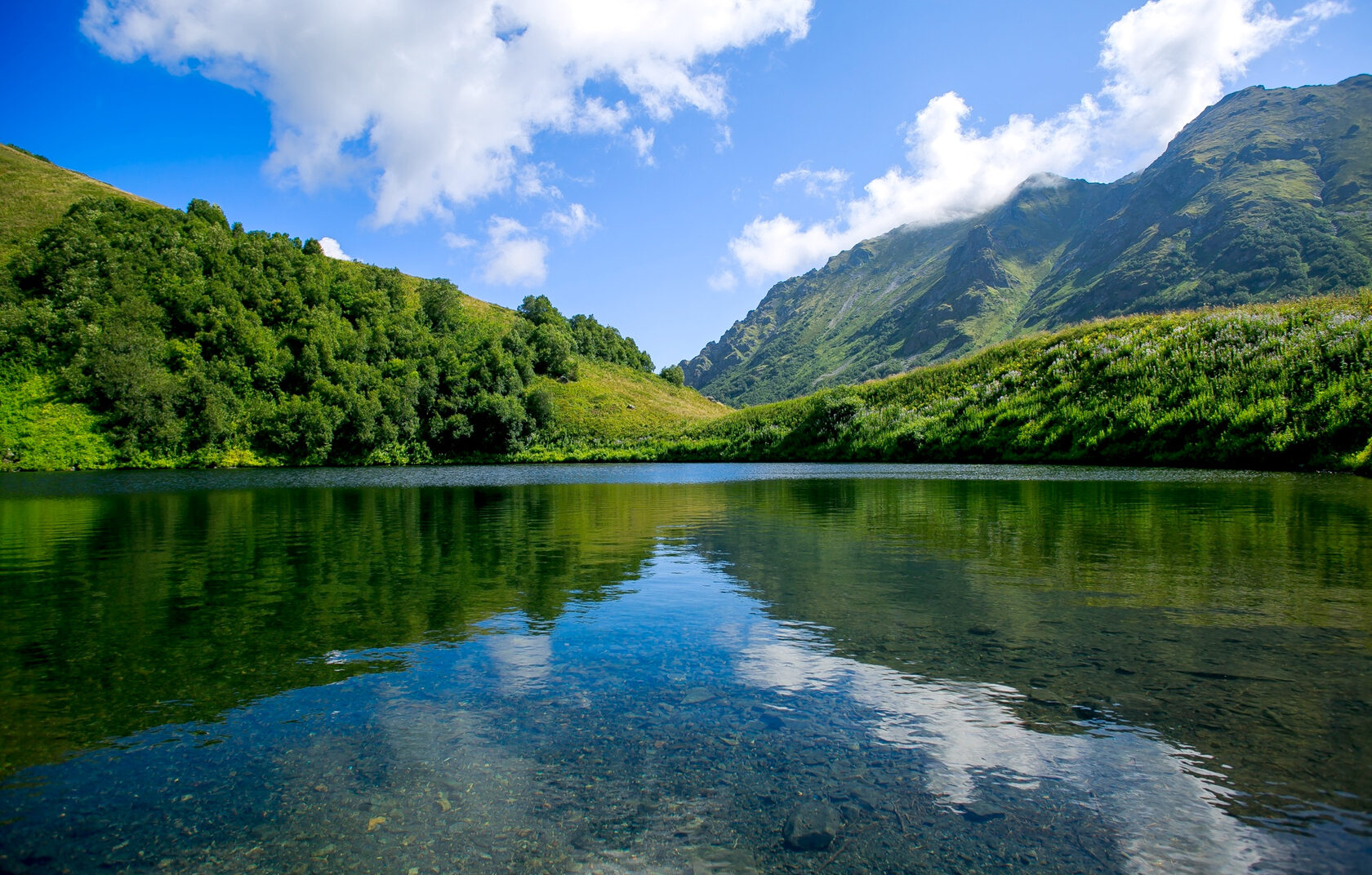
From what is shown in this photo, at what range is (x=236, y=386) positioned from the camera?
356ft

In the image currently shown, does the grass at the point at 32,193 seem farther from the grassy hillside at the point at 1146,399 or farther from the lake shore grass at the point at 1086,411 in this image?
the grassy hillside at the point at 1146,399

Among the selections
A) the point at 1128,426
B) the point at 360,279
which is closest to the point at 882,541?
the point at 1128,426

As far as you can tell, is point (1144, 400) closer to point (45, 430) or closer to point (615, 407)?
point (615, 407)

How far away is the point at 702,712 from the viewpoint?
266 inches

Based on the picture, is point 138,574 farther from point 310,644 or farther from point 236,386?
point 236,386

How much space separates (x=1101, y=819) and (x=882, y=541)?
1349cm

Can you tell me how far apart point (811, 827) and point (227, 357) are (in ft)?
436

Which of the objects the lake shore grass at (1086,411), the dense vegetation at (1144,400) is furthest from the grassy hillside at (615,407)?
the dense vegetation at (1144,400)

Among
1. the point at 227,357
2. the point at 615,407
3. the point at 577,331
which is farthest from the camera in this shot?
the point at 577,331

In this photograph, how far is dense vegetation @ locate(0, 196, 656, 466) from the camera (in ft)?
302

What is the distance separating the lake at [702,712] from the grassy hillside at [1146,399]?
32676 millimetres

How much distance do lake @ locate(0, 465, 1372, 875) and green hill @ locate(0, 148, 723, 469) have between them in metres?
98.4

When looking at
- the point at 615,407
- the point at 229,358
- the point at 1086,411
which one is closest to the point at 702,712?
the point at 1086,411

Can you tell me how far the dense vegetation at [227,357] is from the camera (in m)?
92.1
